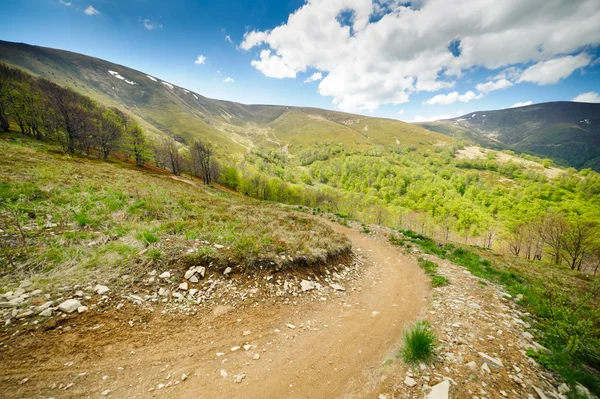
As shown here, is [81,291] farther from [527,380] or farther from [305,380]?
[527,380]

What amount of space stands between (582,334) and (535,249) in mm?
60087

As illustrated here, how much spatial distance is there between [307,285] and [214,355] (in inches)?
176

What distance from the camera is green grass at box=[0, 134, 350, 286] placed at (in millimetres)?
6785

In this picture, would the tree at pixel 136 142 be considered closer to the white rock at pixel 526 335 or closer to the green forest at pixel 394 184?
the green forest at pixel 394 184

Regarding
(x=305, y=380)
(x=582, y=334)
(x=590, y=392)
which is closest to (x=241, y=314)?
(x=305, y=380)

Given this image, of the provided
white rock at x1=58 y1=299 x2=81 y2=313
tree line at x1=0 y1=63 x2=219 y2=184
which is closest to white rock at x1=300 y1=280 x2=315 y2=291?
white rock at x1=58 y1=299 x2=81 y2=313

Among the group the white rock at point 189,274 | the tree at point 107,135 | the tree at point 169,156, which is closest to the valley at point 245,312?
the white rock at point 189,274

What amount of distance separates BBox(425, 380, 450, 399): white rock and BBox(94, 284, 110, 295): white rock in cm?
884

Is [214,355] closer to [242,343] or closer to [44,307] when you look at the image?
[242,343]

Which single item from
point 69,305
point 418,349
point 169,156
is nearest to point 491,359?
point 418,349

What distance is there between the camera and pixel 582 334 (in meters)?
6.10

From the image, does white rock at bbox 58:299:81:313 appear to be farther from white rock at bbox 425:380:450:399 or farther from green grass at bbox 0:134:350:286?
white rock at bbox 425:380:450:399

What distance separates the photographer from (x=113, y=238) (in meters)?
8.79

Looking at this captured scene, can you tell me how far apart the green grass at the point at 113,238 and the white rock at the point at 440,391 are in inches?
238
